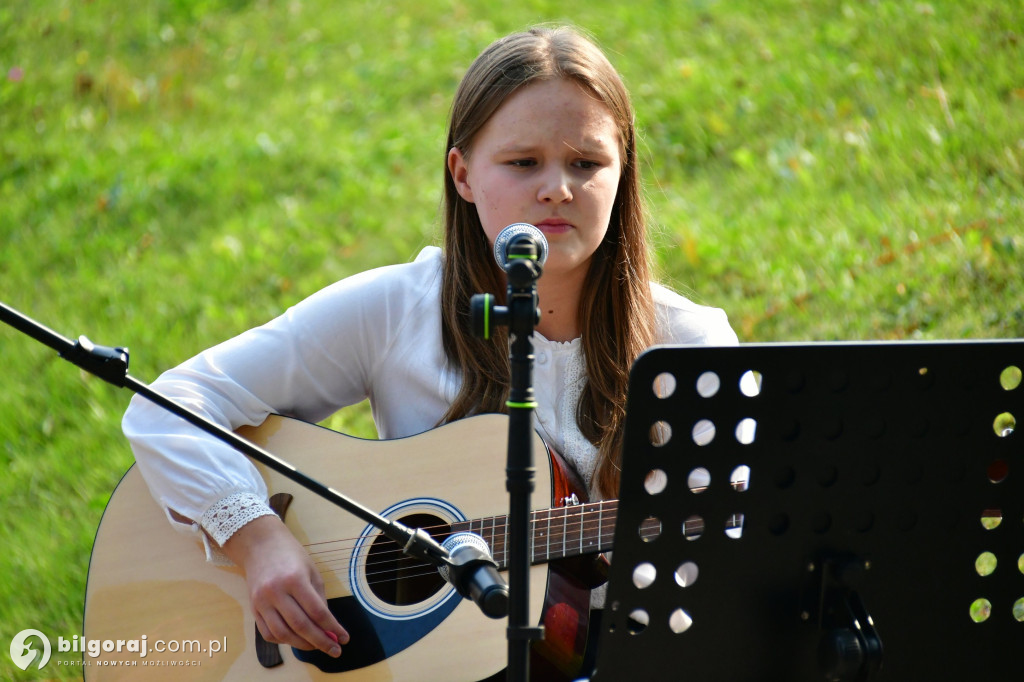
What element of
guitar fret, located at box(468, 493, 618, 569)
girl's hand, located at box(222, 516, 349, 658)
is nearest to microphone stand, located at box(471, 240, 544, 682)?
guitar fret, located at box(468, 493, 618, 569)

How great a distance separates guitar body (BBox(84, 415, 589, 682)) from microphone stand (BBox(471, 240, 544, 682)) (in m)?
0.58

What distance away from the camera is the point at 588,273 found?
250cm

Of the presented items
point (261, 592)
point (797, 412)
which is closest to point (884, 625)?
point (797, 412)

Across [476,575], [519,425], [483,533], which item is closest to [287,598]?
[483,533]

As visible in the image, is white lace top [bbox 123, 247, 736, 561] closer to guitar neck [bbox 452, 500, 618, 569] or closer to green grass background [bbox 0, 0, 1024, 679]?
guitar neck [bbox 452, 500, 618, 569]

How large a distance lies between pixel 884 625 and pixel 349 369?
4.45 feet

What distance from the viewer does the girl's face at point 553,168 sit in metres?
2.19

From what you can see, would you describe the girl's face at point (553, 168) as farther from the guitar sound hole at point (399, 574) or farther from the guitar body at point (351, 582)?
the guitar sound hole at point (399, 574)

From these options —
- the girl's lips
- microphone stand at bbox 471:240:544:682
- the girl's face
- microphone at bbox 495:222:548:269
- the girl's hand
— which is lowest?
the girl's hand

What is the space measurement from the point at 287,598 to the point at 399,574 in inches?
9.7

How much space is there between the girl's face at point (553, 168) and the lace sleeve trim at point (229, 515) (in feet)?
2.68

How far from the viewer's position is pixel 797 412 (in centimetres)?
146

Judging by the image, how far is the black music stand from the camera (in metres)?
1.44

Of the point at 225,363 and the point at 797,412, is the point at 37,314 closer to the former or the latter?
the point at 225,363
